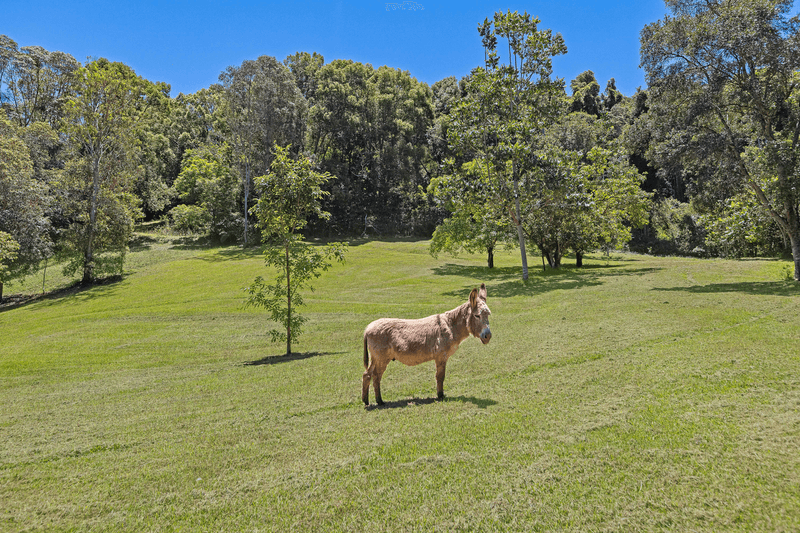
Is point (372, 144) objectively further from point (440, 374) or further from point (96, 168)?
point (440, 374)

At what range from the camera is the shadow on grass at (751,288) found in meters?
18.8

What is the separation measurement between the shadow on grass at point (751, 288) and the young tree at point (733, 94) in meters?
2.86

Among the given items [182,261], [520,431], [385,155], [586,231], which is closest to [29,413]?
[520,431]

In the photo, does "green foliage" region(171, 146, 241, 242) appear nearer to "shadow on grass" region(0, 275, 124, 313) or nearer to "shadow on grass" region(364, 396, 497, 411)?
"shadow on grass" region(0, 275, 124, 313)

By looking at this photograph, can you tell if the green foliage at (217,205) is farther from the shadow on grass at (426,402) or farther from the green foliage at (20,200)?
the shadow on grass at (426,402)

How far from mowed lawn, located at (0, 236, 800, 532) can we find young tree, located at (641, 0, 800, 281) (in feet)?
25.1

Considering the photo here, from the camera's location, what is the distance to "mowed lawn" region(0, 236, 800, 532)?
4.84 meters

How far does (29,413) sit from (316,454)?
9122 millimetres

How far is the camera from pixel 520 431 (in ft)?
21.9

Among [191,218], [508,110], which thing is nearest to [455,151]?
[508,110]

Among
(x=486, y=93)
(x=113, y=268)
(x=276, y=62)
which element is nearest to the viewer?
(x=486, y=93)

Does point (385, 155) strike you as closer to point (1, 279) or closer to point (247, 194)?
point (247, 194)

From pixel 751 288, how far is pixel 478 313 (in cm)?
2038

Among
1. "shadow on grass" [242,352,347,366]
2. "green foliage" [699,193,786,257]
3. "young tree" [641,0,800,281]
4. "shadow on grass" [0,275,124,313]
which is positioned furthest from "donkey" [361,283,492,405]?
"shadow on grass" [0,275,124,313]
